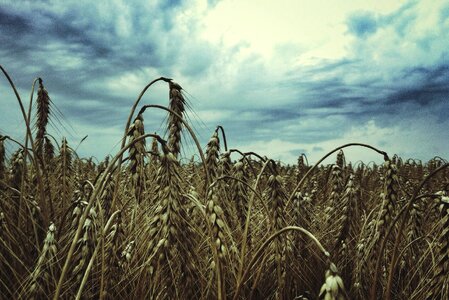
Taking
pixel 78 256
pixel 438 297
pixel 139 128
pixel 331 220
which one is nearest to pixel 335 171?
pixel 331 220

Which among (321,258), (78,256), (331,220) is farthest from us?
(331,220)

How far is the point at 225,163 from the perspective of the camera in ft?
10.9

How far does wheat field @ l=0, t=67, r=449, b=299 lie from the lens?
209 cm

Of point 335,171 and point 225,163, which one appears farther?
point 335,171

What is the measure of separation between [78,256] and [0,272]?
805mm

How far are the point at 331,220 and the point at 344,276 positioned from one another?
1.53 ft

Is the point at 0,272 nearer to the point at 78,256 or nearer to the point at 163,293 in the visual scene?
the point at 78,256

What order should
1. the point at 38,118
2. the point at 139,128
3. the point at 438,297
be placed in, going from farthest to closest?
the point at 38,118, the point at 139,128, the point at 438,297

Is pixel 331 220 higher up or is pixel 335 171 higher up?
pixel 335 171

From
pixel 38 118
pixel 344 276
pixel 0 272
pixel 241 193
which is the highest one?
pixel 38 118

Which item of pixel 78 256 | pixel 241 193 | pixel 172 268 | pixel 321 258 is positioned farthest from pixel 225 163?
pixel 78 256

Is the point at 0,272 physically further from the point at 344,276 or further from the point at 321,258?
A: the point at 344,276

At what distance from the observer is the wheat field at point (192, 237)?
2086mm

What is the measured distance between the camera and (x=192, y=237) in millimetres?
2305
